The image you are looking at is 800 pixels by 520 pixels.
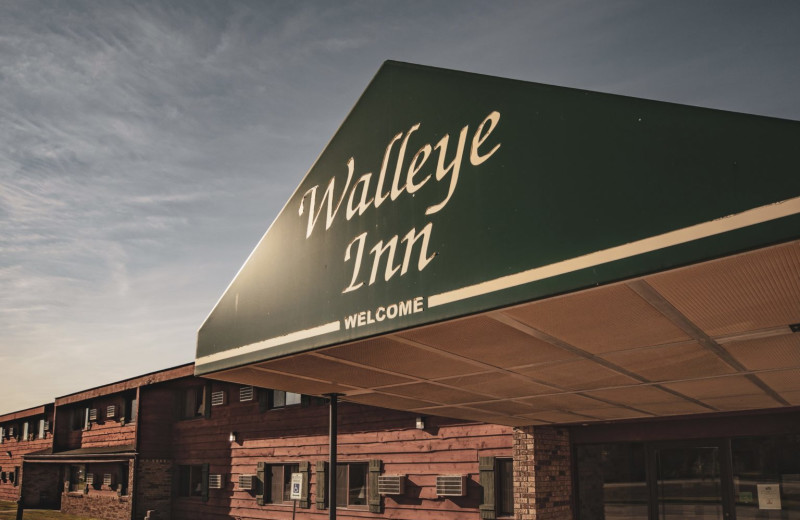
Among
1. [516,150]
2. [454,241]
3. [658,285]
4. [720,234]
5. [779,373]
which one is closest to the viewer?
[720,234]

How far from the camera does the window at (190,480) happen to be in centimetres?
2162

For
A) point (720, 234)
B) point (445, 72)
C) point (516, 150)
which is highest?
point (445, 72)

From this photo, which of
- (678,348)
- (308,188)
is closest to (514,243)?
(678,348)

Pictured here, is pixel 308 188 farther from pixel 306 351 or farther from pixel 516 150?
pixel 516 150

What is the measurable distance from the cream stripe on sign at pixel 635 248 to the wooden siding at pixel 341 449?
8314mm

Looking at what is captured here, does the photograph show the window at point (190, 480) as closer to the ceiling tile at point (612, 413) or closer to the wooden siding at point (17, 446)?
the ceiling tile at point (612, 413)

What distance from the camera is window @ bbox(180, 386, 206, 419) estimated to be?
22.6 metres

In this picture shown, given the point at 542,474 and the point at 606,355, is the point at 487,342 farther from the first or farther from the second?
the point at 542,474

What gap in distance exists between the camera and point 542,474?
1127 cm

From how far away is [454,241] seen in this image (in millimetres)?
4770

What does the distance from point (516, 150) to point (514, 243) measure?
25.4 inches

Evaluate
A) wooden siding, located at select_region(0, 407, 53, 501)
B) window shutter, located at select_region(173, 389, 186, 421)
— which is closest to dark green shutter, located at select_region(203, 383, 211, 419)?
window shutter, located at select_region(173, 389, 186, 421)

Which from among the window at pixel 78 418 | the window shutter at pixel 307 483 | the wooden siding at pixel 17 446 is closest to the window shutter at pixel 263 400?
the window shutter at pixel 307 483

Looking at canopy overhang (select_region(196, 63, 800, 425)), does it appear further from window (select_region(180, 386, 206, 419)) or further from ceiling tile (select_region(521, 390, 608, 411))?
window (select_region(180, 386, 206, 419))
